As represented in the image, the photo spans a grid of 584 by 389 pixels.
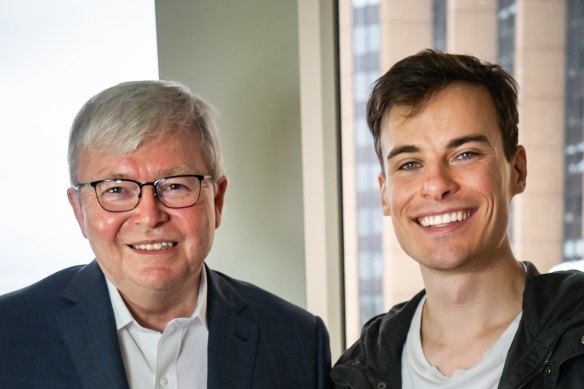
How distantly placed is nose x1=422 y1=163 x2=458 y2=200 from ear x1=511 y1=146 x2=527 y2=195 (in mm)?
226

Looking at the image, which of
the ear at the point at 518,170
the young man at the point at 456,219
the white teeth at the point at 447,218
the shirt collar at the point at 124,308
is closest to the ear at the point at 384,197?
the young man at the point at 456,219

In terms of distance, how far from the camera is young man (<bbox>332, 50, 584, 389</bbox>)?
5.27ft

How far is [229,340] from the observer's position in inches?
72.5

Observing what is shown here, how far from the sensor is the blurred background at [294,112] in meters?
2.42

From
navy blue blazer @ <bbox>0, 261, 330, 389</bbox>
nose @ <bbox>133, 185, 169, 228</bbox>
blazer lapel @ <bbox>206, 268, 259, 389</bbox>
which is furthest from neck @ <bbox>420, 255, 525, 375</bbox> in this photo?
nose @ <bbox>133, 185, 169, 228</bbox>

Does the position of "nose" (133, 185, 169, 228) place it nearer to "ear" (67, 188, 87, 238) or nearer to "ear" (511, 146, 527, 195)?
"ear" (67, 188, 87, 238)

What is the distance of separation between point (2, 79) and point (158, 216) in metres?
1.16

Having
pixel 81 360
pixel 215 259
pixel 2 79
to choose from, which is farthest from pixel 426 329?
pixel 2 79

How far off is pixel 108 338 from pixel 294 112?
1217 millimetres

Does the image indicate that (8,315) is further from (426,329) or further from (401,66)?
(401,66)

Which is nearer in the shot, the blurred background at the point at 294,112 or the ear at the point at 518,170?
the ear at the point at 518,170

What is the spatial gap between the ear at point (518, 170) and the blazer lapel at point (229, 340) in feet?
2.82

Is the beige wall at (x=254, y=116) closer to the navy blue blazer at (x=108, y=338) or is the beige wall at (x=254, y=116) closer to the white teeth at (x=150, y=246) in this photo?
the navy blue blazer at (x=108, y=338)

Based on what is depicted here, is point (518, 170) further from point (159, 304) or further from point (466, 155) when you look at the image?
point (159, 304)
